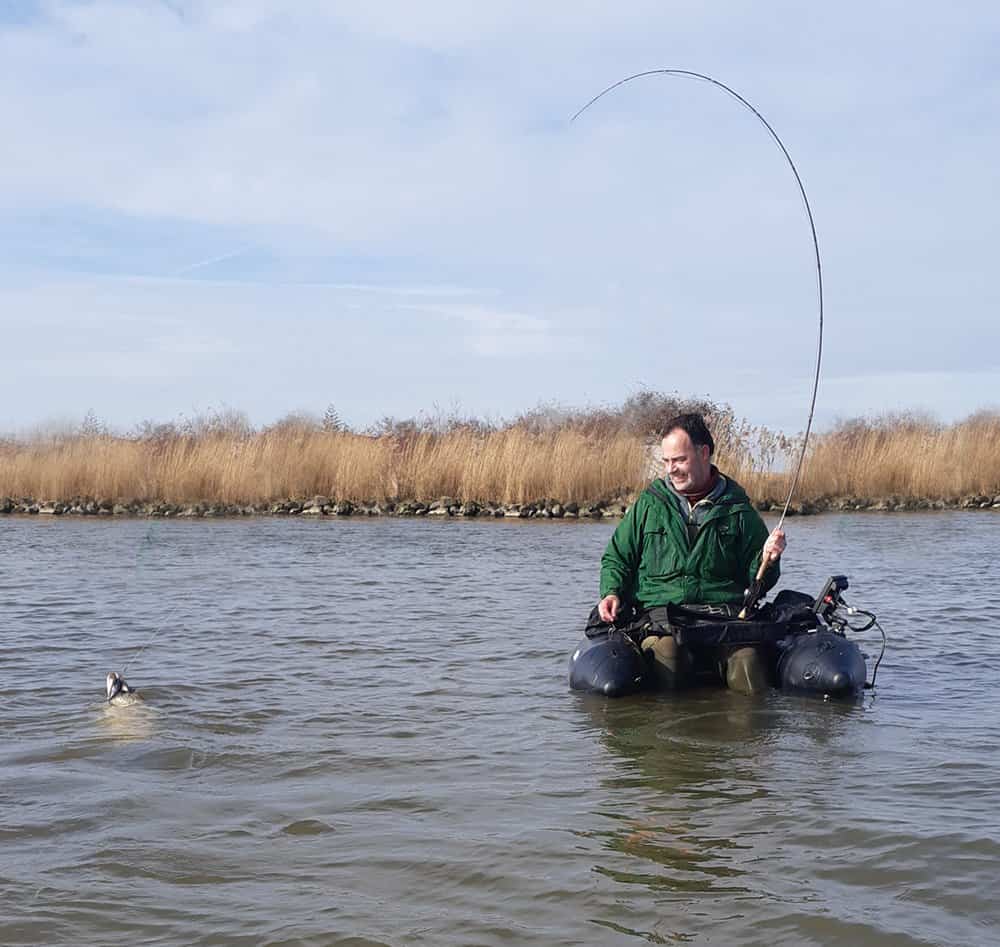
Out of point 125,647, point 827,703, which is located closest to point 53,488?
point 125,647

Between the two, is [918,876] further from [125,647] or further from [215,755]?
[125,647]

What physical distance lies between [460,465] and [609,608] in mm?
15236

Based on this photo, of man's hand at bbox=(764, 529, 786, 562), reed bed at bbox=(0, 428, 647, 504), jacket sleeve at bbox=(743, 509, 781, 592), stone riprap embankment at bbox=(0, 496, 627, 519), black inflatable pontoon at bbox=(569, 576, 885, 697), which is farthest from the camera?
reed bed at bbox=(0, 428, 647, 504)

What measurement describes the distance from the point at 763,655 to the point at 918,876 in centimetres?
277

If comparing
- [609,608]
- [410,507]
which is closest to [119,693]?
[609,608]

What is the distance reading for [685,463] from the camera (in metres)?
6.55

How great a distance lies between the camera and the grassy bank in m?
21.2

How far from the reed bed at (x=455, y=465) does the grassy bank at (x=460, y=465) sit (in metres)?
0.02

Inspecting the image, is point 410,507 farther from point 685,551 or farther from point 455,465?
point 685,551

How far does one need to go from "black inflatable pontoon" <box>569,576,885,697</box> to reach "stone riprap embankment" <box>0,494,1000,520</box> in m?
14.1

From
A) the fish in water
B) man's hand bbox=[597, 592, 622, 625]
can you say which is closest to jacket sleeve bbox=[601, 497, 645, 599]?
man's hand bbox=[597, 592, 622, 625]

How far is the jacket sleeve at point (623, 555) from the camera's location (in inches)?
264

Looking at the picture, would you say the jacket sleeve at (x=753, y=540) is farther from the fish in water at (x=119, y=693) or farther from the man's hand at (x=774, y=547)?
the fish in water at (x=119, y=693)

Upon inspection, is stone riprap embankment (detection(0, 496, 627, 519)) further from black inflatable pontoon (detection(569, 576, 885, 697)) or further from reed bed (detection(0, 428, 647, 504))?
black inflatable pontoon (detection(569, 576, 885, 697))
